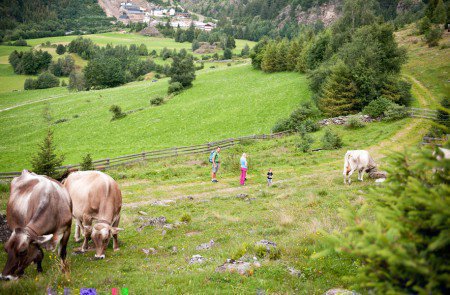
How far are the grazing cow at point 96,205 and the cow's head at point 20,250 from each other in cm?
→ 228

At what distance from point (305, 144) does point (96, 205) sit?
22.6m

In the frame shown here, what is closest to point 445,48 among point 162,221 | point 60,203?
point 162,221

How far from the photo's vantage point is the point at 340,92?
131ft

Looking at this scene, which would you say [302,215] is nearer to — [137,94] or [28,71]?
[137,94]

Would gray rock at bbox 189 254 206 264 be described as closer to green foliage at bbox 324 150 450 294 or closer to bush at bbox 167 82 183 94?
green foliage at bbox 324 150 450 294

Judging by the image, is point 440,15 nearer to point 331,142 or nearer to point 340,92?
point 340,92

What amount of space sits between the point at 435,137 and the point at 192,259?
26119mm

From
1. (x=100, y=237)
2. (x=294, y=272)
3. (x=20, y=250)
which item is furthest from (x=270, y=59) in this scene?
(x=20, y=250)

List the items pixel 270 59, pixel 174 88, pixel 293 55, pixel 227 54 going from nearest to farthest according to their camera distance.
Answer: pixel 174 88
pixel 293 55
pixel 270 59
pixel 227 54

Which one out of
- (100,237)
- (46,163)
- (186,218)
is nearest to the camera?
(100,237)

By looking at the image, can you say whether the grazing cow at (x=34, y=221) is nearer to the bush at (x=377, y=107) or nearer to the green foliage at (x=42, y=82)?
the bush at (x=377, y=107)

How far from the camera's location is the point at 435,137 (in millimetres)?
27234

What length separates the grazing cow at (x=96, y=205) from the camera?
10.3 m

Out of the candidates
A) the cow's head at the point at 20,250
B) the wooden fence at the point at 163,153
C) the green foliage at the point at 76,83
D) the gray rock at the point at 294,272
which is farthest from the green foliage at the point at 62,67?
the gray rock at the point at 294,272
